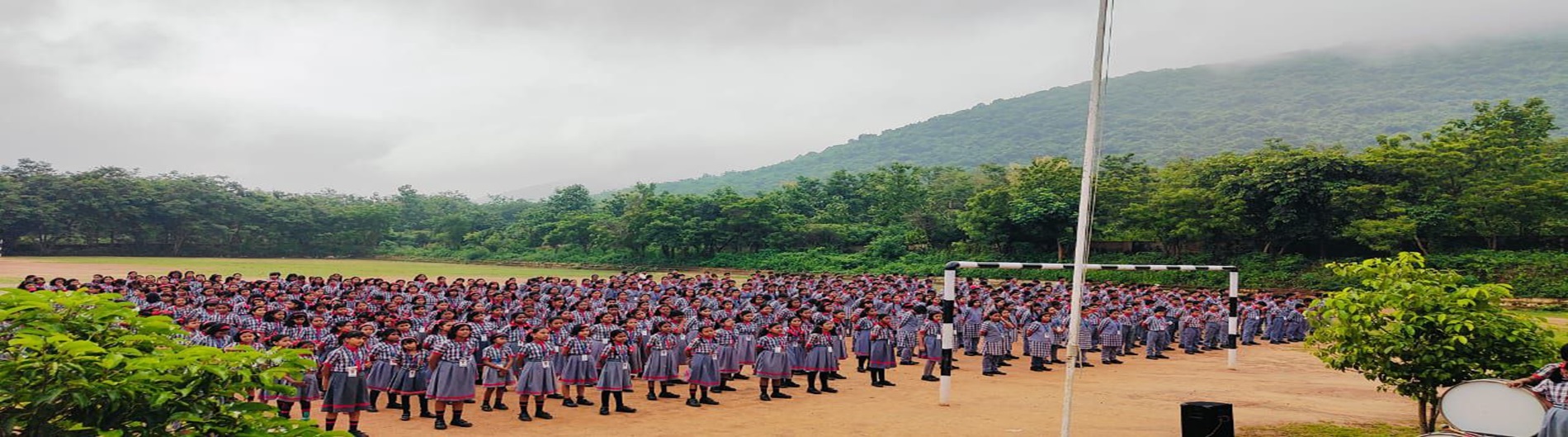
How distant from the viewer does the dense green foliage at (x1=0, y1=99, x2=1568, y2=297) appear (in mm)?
30297

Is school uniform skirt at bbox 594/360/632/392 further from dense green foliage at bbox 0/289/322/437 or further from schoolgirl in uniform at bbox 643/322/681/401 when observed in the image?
dense green foliage at bbox 0/289/322/437

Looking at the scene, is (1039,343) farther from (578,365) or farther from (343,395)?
(343,395)

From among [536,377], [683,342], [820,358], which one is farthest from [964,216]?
[536,377]

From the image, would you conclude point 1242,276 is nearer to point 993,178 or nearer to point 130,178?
point 993,178

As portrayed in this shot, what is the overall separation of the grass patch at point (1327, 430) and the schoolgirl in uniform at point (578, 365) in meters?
7.38

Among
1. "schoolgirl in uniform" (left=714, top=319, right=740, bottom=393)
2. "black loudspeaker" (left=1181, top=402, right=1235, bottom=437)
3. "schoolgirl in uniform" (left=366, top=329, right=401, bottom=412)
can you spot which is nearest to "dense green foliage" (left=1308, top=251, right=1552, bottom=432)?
"black loudspeaker" (left=1181, top=402, right=1235, bottom=437)

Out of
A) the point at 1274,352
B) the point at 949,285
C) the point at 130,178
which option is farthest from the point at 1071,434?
the point at 130,178

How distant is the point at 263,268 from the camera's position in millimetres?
49906

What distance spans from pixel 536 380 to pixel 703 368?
2.07 m

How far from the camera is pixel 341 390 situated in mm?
8977

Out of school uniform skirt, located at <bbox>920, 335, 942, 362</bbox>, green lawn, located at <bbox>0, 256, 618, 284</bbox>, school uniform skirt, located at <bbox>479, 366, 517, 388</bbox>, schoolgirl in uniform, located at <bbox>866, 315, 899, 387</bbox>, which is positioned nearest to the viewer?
school uniform skirt, located at <bbox>479, 366, 517, 388</bbox>

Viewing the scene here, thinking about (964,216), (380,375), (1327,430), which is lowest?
(1327,430)

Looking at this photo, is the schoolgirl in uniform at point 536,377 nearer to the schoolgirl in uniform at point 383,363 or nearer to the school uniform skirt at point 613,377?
the school uniform skirt at point 613,377

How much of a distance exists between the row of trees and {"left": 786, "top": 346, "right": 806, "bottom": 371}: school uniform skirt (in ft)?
84.8
